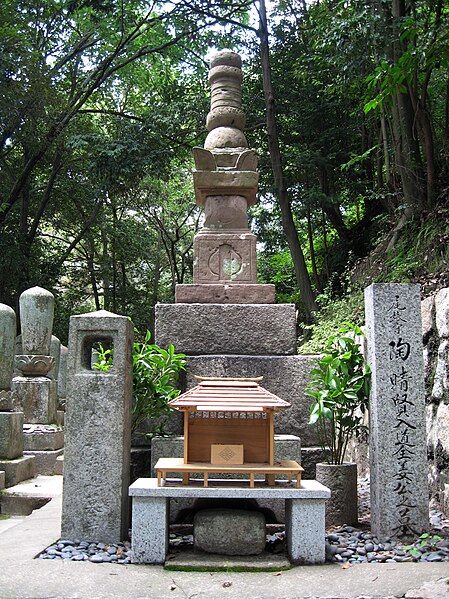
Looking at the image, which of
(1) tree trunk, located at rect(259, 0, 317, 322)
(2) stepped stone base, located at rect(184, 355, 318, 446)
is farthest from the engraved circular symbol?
(1) tree trunk, located at rect(259, 0, 317, 322)

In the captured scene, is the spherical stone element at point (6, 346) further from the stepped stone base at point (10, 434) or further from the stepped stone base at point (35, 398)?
the stepped stone base at point (35, 398)

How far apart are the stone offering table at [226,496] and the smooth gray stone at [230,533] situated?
0.66 ft

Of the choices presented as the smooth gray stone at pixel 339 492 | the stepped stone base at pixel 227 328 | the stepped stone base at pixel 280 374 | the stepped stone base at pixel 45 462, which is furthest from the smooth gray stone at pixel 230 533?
the stepped stone base at pixel 45 462

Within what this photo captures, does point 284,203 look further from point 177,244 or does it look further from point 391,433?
point 177,244

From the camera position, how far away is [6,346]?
758 centimetres

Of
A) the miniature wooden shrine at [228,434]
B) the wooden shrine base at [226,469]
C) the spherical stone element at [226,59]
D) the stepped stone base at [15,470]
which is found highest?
the spherical stone element at [226,59]

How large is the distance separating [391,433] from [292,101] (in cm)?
1089

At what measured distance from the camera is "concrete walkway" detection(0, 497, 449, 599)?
3.37 meters

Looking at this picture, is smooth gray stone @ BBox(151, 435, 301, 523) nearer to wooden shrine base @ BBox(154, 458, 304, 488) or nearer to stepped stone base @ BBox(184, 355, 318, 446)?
stepped stone base @ BBox(184, 355, 318, 446)

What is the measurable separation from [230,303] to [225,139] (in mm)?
1976

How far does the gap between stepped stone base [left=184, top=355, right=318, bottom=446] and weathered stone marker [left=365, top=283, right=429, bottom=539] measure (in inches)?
41.0

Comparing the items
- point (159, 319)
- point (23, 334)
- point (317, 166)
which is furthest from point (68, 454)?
point (317, 166)

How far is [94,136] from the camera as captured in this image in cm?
1386

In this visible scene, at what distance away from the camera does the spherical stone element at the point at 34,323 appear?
9.59 m
